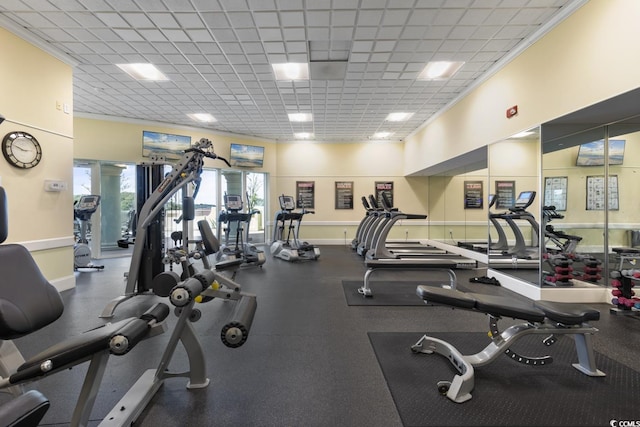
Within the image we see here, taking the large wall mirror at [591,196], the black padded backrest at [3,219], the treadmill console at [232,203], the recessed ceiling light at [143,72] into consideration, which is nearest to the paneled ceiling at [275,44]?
the recessed ceiling light at [143,72]

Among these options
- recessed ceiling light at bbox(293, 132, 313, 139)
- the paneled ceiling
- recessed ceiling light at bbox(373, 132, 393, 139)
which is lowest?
recessed ceiling light at bbox(293, 132, 313, 139)

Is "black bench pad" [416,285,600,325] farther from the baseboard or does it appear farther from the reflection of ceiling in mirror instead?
the baseboard

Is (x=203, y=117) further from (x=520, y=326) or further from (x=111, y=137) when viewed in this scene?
(x=520, y=326)

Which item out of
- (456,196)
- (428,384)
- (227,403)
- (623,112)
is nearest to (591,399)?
(428,384)

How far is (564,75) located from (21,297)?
5098mm

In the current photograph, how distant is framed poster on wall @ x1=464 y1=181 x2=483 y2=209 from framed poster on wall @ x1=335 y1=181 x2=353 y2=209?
3387 mm

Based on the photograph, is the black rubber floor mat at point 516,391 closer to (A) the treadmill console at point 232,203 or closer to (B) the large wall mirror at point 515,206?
(B) the large wall mirror at point 515,206

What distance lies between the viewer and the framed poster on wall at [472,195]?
7412 millimetres

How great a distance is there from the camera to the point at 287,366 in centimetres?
233

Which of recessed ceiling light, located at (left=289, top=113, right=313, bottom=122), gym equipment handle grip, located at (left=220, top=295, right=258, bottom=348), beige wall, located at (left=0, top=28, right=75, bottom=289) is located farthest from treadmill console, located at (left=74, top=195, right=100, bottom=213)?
gym equipment handle grip, located at (left=220, top=295, right=258, bottom=348)

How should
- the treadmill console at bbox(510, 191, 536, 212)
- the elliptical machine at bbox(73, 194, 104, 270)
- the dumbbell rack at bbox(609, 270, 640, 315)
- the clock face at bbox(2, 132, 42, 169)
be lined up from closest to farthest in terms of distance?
1. the dumbbell rack at bbox(609, 270, 640, 315)
2. the clock face at bbox(2, 132, 42, 169)
3. the treadmill console at bbox(510, 191, 536, 212)
4. the elliptical machine at bbox(73, 194, 104, 270)

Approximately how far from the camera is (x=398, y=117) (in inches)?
288

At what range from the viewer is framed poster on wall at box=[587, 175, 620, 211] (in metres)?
4.27

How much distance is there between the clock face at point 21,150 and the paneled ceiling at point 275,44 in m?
1.31
